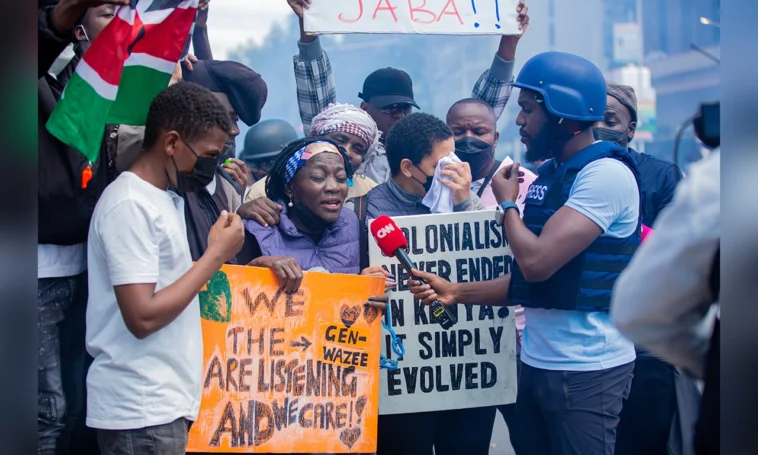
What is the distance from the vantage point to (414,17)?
470 centimetres

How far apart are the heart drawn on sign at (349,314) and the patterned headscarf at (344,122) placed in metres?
1.43

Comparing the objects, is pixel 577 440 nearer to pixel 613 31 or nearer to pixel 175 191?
pixel 175 191

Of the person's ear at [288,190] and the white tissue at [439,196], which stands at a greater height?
the person's ear at [288,190]

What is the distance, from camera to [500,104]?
5.92 metres

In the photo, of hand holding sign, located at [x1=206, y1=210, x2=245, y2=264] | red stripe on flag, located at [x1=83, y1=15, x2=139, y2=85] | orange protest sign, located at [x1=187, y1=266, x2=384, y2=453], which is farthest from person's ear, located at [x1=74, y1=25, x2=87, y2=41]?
orange protest sign, located at [x1=187, y1=266, x2=384, y2=453]

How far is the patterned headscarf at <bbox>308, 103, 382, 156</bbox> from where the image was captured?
5230 millimetres

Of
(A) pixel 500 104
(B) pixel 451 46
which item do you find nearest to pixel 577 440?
(A) pixel 500 104

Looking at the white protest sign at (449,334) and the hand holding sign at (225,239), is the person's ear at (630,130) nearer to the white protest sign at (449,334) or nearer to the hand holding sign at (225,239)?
the white protest sign at (449,334)

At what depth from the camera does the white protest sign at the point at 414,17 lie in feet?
15.2

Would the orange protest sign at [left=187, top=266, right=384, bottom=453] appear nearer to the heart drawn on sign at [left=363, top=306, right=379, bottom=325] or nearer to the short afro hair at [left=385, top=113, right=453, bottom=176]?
the heart drawn on sign at [left=363, top=306, right=379, bottom=325]

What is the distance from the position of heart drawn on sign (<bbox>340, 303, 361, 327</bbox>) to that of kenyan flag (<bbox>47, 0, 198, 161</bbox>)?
1.21 metres

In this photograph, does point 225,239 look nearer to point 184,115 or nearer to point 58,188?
point 184,115

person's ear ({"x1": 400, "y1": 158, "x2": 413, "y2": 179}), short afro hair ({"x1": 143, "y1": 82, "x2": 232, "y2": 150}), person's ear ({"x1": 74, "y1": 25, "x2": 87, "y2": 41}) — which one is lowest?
person's ear ({"x1": 400, "y1": 158, "x2": 413, "y2": 179})

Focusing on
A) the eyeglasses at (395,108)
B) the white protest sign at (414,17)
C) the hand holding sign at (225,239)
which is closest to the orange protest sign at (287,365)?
the hand holding sign at (225,239)
